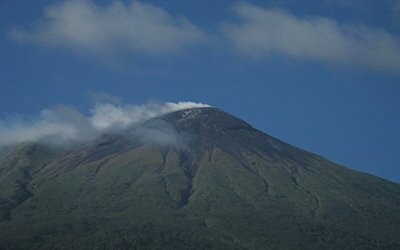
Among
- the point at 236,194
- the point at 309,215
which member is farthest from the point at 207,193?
the point at 309,215

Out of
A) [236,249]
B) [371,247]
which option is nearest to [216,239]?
[236,249]

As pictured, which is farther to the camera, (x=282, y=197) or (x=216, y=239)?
(x=282, y=197)

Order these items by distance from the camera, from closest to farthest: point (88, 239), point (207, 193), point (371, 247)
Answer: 1. point (88, 239)
2. point (371, 247)
3. point (207, 193)

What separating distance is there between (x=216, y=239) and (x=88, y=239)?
2467 centimetres

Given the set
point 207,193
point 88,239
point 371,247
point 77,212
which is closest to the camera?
point 88,239

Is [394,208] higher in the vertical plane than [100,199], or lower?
higher

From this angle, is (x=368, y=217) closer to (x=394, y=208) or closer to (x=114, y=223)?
(x=394, y=208)

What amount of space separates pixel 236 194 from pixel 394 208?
38.9m

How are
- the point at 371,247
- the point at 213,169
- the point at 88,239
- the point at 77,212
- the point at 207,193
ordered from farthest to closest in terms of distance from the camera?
the point at 213,169 < the point at 207,193 < the point at 77,212 < the point at 371,247 < the point at 88,239

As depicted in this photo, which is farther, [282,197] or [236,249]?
[282,197]

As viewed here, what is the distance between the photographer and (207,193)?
182m

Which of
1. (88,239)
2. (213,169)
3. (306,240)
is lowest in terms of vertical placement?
(88,239)

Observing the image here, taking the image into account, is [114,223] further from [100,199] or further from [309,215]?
[309,215]

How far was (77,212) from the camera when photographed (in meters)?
165
